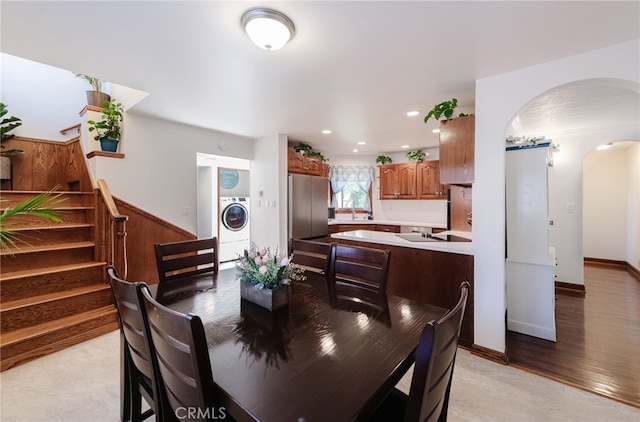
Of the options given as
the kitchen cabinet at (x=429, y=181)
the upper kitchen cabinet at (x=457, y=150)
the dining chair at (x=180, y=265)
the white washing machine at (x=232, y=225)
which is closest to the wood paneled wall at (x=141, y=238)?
the white washing machine at (x=232, y=225)

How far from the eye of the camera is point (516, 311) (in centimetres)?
278

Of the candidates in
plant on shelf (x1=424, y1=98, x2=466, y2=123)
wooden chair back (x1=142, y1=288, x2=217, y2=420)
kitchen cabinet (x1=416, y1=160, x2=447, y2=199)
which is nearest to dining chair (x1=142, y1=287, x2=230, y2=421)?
wooden chair back (x1=142, y1=288, x2=217, y2=420)

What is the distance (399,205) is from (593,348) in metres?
3.88

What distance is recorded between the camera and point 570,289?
393 centimetres

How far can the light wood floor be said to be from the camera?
6.40ft

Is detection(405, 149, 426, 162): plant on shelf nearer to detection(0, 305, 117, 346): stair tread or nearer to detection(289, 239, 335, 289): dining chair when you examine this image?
detection(289, 239, 335, 289): dining chair

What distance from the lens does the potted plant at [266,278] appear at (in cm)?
137

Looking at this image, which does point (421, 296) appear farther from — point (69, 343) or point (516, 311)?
point (69, 343)

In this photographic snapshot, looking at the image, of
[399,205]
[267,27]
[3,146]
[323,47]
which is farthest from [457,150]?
[3,146]

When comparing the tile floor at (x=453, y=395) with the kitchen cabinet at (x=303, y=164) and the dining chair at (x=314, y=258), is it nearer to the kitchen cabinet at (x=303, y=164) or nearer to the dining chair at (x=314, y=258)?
the dining chair at (x=314, y=258)

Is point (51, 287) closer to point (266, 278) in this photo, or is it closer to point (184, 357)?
point (266, 278)

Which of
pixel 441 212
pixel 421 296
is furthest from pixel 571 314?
pixel 441 212

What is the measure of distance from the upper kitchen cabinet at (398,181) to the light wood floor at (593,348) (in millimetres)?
2820

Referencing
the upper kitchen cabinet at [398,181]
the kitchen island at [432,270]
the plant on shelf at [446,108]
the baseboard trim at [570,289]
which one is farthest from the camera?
the upper kitchen cabinet at [398,181]
